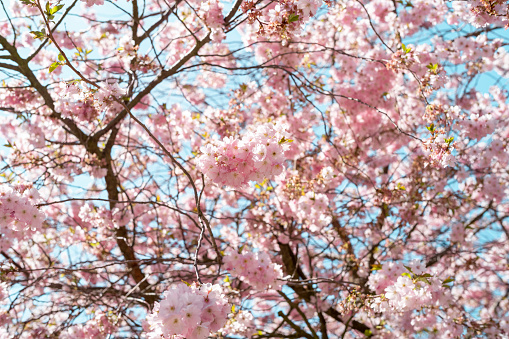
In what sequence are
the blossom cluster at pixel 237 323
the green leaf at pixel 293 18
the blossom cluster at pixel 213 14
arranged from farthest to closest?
the blossom cluster at pixel 237 323 < the blossom cluster at pixel 213 14 < the green leaf at pixel 293 18

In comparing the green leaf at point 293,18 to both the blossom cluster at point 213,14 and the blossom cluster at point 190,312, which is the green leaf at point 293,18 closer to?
the blossom cluster at point 213,14

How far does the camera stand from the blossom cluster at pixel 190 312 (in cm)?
188

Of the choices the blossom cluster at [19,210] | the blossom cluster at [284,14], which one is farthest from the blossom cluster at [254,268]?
the blossom cluster at [284,14]

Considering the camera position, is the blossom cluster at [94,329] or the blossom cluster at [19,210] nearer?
the blossom cluster at [19,210]

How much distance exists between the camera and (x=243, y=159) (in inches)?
90.0

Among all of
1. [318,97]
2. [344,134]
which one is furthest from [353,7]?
[344,134]

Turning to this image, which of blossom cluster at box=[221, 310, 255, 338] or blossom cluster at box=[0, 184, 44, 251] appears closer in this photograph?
blossom cluster at box=[0, 184, 44, 251]

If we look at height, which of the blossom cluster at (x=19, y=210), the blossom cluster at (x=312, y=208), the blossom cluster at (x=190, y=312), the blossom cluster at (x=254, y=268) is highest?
the blossom cluster at (x=312, y=208)

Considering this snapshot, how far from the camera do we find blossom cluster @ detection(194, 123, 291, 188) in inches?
89.2

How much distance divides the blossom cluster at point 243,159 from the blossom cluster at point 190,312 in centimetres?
63

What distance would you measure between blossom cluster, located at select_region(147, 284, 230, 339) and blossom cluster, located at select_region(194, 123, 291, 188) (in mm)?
629

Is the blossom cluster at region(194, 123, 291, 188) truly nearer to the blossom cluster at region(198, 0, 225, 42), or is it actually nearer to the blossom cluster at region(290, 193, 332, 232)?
the blossom cluster at region(198, 0, 225, 42)

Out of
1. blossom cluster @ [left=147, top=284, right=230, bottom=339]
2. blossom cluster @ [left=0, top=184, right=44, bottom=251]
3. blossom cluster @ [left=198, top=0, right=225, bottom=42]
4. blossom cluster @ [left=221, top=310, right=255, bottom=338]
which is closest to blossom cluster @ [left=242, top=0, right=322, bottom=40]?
blossom cluster @ [left=198, top=0, right=225, bottom=42]

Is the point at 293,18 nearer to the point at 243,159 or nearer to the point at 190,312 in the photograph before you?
the point at 243,159
